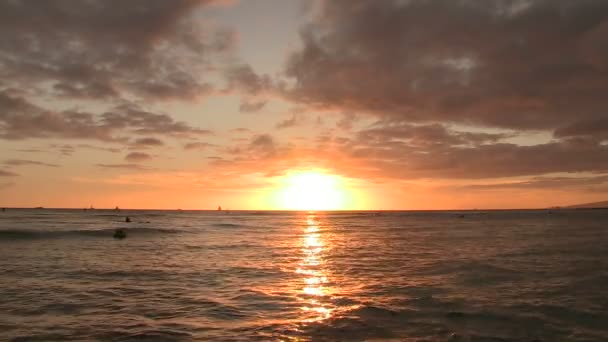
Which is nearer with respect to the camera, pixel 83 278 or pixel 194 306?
pixel 194 306

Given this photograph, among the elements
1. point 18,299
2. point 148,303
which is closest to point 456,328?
point 148,303

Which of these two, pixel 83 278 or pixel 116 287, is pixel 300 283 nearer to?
pixel 116 287

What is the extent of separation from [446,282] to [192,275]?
1619 cm

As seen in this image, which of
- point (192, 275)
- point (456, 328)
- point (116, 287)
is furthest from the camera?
point (192, 275)

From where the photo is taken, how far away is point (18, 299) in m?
18.9

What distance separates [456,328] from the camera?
14.6 m

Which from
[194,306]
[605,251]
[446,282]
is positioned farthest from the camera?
[605,251]

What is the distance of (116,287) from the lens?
22.2 m

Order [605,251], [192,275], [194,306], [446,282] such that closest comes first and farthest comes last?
[194,306] → [446,282] → [192,275] → [605,251]

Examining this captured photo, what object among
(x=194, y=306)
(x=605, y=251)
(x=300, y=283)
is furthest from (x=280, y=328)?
(x=605, y=251)

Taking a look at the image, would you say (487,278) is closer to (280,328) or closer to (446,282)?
(446,282)

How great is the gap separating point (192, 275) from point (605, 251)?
3893cm

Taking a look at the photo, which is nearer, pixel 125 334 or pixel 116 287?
pixel 125 334

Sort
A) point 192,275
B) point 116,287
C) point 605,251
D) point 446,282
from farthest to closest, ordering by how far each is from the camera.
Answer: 1. point 605,251
2. point 192,275
3. point 446,282
4. point 116,287
